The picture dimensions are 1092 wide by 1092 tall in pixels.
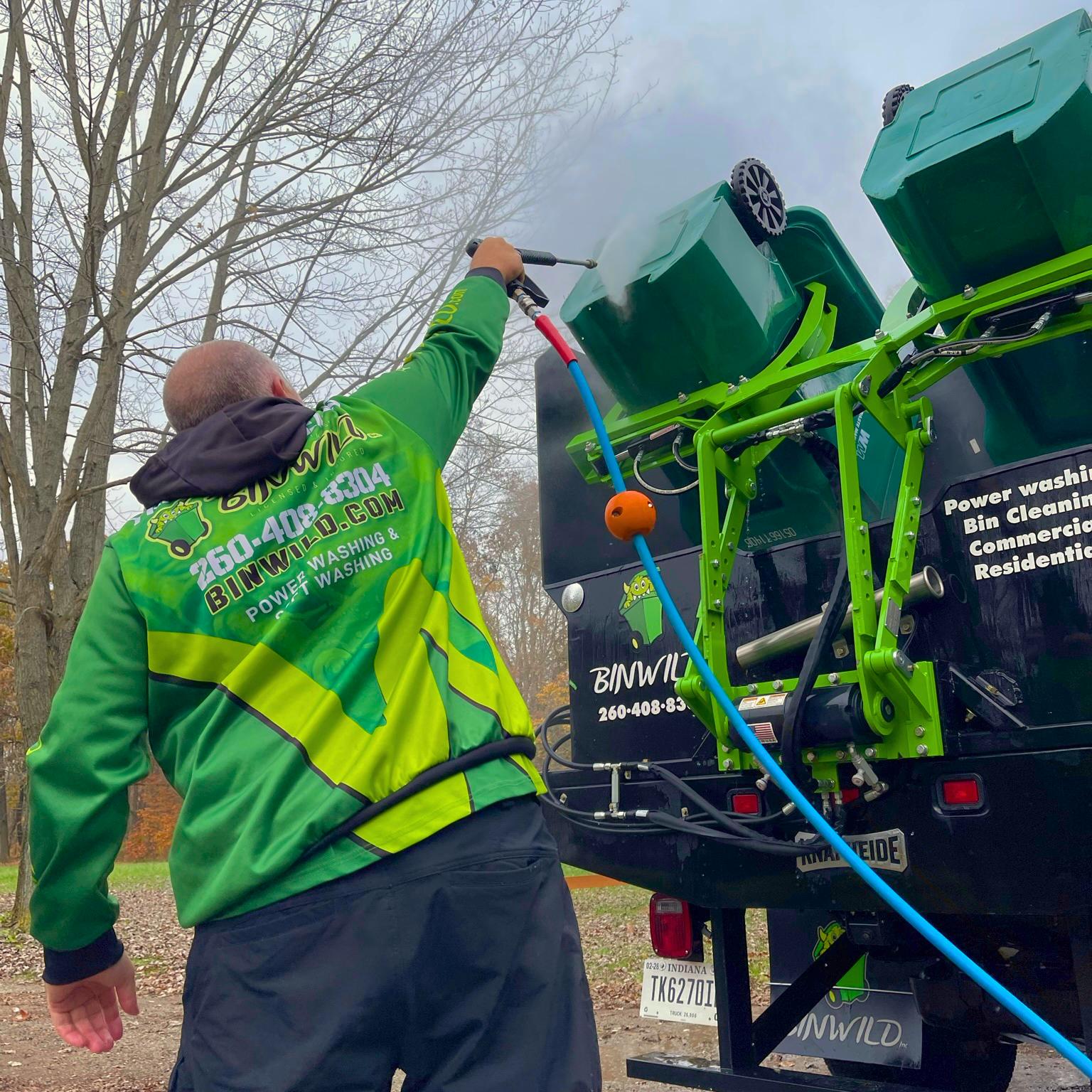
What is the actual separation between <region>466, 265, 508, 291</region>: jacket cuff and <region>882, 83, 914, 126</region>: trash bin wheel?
1410 millimetres

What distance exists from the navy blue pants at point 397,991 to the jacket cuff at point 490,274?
48.9 inches

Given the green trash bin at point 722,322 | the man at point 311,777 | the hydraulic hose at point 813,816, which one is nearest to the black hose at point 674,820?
the hydraulic hose at point 813,816

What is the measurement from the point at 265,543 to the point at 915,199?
1837 mm

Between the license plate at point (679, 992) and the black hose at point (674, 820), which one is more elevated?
the black hose at point (674, 820)

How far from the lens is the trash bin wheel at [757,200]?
3.18 meters

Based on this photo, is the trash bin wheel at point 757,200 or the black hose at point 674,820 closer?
the black hose at point 674,820

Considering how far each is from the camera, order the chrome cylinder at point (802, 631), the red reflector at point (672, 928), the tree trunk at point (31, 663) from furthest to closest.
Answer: the tree trunk at point (31, 663)
the red reflector at point (672, 928)
the chrome cylinder at point (802, 631)

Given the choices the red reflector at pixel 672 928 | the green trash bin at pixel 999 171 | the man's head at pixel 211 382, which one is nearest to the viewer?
the man's head at pixel 211 382

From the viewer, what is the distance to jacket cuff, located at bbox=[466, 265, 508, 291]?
246cm

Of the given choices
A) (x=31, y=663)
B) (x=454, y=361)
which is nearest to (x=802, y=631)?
(x=454, y=361)

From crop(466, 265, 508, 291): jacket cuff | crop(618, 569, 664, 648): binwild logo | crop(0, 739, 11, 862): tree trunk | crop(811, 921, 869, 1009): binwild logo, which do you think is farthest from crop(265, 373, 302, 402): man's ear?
crop(0, 739, 11, 862): tree trunk

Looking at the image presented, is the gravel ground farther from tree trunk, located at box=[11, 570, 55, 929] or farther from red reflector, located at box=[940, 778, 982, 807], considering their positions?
red reflector, located at box=[940, 778, 982, 807]

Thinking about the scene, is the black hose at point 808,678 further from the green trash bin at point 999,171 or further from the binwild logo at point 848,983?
the binwild logo at point 848,983

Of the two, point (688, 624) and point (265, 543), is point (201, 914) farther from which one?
point (688, 624)
